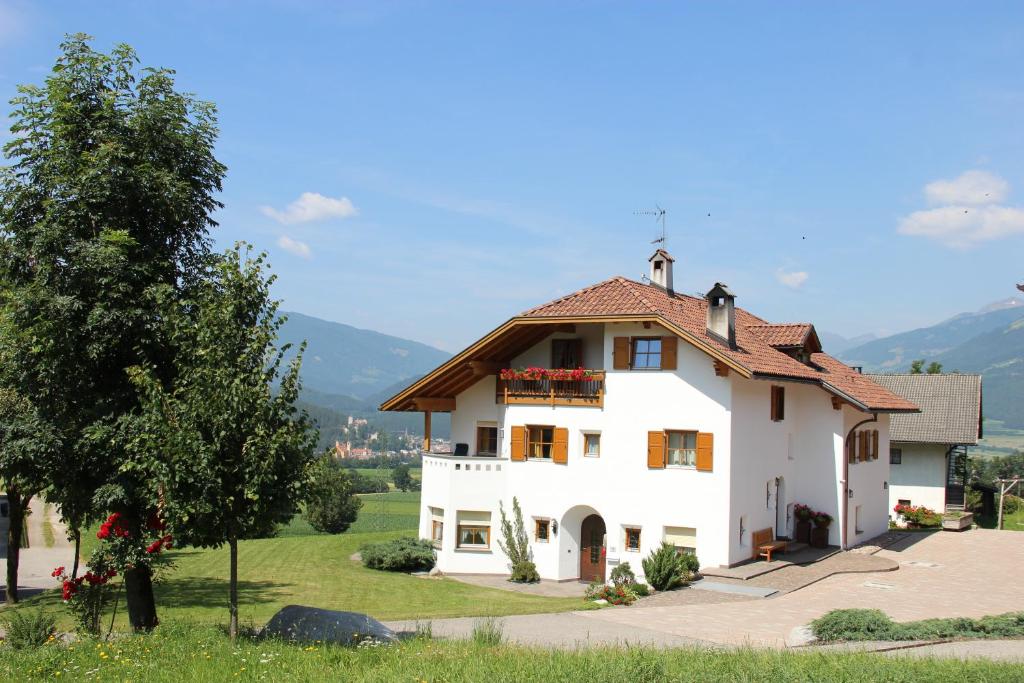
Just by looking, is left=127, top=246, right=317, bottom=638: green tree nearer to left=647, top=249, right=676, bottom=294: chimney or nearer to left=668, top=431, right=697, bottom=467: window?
left=668, top=431, right=697, bottom=467: window

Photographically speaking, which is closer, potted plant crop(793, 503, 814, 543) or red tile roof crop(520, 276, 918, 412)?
red tile roof crop(520, 276, 918, 412)

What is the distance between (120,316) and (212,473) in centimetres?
346

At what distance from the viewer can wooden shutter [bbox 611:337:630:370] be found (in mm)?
26078

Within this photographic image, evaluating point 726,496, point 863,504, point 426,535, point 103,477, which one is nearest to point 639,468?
point 726,496

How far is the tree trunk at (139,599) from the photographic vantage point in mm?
15102

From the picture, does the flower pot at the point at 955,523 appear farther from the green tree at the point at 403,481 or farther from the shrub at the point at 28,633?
the green tree at the point at 403,481

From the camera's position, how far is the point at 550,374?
26.9 metres

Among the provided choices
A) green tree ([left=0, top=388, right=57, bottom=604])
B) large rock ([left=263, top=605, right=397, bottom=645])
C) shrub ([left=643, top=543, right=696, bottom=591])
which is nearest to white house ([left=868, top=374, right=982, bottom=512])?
shrub ([left=643, top=543, right=696, bottom=591])

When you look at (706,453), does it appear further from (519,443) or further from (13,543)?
(13,543)

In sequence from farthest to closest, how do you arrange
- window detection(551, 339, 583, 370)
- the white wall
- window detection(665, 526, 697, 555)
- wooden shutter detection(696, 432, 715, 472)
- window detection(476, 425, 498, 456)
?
the white wall < window detection(476, 425, 498, 456) < window detection(551, 339, 583, 370) < window detection(665, 526, 697, 555) < wooden shutter detection(696, 432, 715, 472)

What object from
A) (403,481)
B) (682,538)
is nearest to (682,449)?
(682,538)

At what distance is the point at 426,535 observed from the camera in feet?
94.0

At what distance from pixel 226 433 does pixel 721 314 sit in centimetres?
1711

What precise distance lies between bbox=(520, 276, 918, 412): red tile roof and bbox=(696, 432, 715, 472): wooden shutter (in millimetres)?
2281
